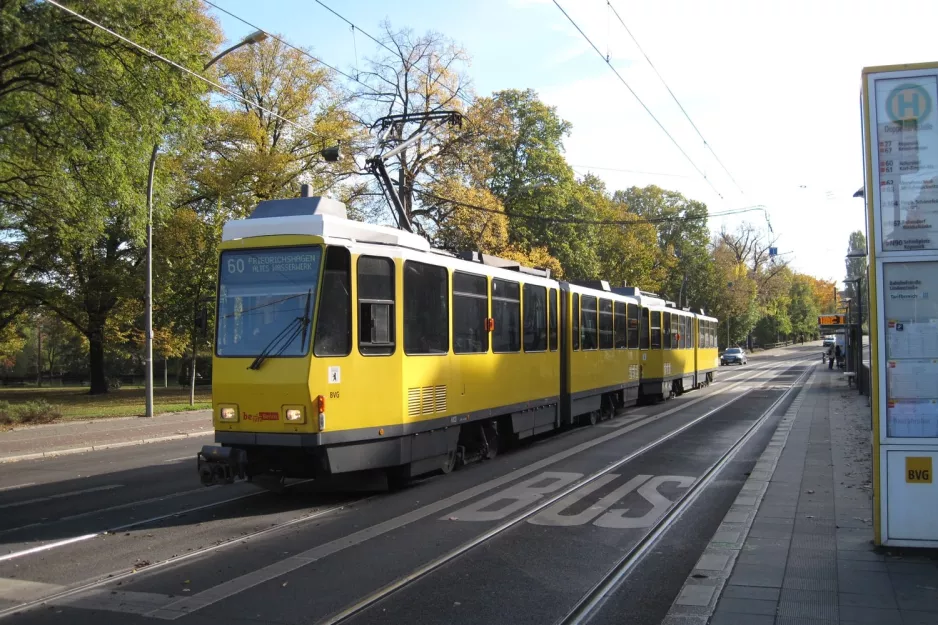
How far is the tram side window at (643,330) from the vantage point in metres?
23.5

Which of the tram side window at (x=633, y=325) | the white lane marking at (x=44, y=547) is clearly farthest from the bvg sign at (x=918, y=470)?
the tram side window at (x=633, y=325)

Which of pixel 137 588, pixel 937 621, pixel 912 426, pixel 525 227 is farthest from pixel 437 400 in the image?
pixel 525 227

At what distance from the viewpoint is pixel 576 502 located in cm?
955

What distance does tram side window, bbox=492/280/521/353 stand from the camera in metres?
12.8

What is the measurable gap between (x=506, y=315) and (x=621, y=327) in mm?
8682

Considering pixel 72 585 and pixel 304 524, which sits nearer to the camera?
pixel 72 585

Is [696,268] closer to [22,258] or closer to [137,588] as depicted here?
[22,258]

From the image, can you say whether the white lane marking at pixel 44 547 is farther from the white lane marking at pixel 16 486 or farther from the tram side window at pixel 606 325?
the tram side window at pixel 606 325

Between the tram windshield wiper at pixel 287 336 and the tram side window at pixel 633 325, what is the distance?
14.7 metres

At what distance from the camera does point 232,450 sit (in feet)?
28.8

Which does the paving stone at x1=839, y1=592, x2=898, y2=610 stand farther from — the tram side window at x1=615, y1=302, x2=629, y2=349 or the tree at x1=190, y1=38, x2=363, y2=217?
the tree at x1=190, y1=38, x2=363, y2=217

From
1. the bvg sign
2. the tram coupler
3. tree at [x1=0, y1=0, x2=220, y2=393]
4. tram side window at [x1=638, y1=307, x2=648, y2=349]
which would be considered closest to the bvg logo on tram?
the bvg sign

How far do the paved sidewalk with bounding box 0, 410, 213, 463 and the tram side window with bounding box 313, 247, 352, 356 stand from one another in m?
9.37

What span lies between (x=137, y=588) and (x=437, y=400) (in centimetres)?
510
